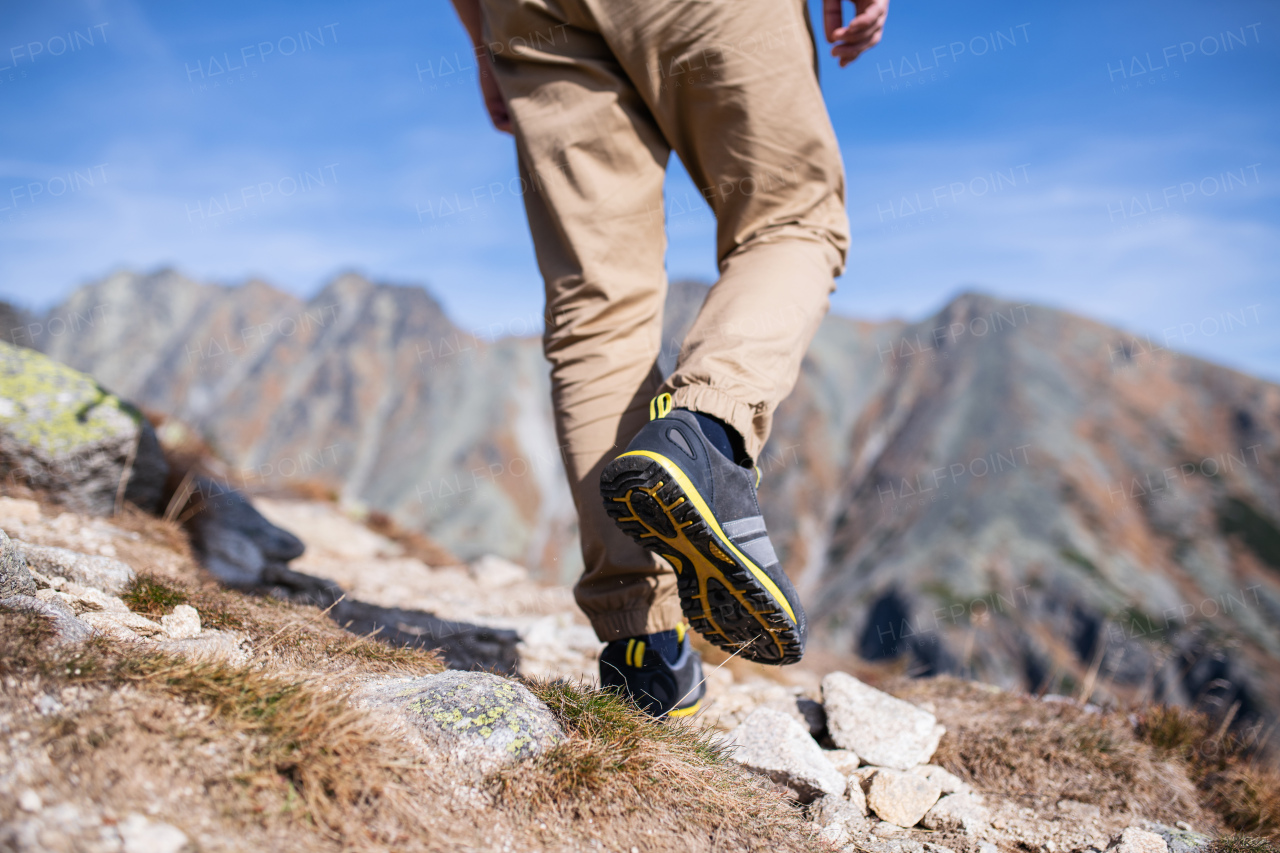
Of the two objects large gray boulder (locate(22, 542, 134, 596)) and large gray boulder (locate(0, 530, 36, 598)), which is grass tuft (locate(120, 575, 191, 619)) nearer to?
large gray boulder (locate(22, 542, 134, 596))

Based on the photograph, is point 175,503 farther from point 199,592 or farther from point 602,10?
point 602,10

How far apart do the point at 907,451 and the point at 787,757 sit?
74409 millimetres

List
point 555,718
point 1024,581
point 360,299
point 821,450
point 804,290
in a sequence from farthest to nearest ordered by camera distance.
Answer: point 360,299, point 821,450, point 1024,581, point 804,290, point 555,718

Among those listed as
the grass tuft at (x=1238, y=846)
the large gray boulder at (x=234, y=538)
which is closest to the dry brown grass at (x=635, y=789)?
the grass tuft at (x=1238, y=846)

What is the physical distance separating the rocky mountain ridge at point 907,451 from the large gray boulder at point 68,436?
84.8 feet

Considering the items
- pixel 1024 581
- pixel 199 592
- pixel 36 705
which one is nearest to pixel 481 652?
pixel 199 592

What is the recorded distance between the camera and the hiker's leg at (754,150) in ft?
5.62

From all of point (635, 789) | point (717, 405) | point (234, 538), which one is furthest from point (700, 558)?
point (234, 538)

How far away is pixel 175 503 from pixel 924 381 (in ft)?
287

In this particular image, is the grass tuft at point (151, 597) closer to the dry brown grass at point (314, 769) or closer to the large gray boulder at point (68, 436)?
the dry brown grass at point (314, 769)

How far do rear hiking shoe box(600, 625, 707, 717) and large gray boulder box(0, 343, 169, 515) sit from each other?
9.18 ft

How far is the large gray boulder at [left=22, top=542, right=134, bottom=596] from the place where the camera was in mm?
1902

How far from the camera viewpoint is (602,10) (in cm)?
183

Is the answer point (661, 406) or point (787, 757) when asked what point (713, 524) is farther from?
point (787, 757)
